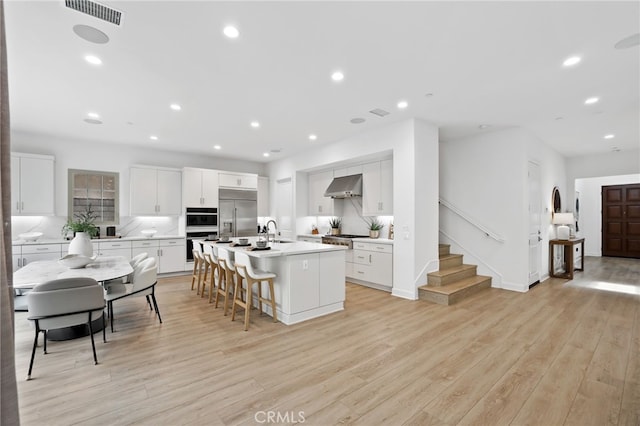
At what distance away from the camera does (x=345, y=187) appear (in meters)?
6.30

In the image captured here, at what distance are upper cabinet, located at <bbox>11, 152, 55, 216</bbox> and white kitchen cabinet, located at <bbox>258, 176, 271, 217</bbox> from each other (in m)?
4.50

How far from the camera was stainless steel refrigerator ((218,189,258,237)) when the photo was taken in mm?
7512

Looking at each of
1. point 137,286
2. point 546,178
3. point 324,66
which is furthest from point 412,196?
point 137,286

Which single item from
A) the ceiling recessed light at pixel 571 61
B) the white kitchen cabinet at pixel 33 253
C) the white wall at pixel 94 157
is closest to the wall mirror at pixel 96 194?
the white wall at pixel 94 157

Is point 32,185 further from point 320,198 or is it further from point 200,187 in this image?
point 320,198

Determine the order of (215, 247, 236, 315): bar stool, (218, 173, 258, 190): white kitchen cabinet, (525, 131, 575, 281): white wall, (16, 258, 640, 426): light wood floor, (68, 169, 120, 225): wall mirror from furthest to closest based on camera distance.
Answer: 1. (218, 173, 258, 190): white kitchen cabinet
2. (68, 169, 120, 225): wall mirror
3. (525, 131, 575, 281): white wall
4. (215, 247, 236, 315): bar stool
5. (16, 258, 640, 426): light wood floor

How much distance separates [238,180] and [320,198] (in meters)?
2.30

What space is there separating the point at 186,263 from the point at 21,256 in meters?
2.81

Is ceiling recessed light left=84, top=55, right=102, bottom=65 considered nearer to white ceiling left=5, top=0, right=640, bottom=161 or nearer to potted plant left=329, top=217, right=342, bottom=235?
white ceiling left=5, top=0, right=640, bottom=161

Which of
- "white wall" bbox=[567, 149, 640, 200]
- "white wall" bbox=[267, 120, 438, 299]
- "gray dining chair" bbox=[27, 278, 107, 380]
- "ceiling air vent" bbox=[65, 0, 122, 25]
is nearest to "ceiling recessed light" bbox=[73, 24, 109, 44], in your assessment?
"ceiling air vent" bbox=[65, 0, 122, 25]

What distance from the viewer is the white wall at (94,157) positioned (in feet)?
19.2

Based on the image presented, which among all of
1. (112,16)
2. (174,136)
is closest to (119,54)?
(112,16)

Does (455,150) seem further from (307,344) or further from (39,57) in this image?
(39,57)

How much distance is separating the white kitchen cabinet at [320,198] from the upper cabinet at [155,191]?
3277 mm
